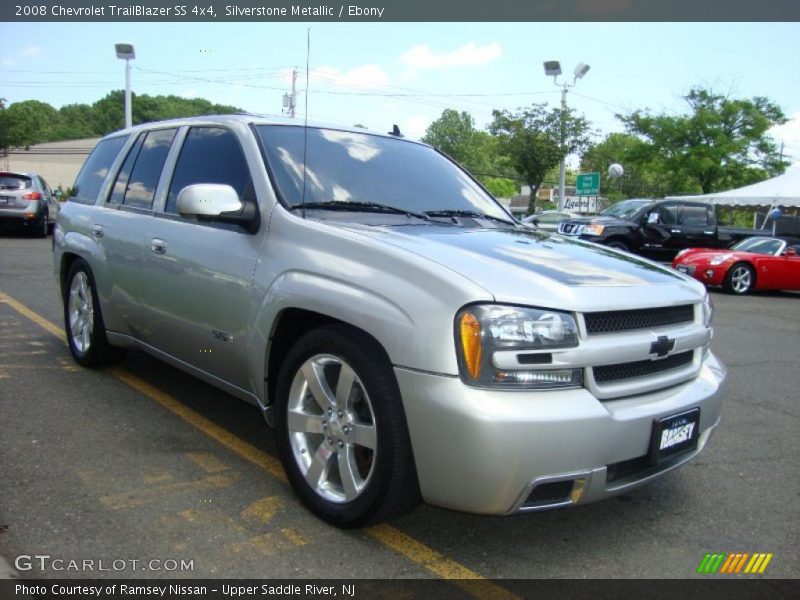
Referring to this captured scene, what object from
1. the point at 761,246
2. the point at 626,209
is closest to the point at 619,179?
the point at 626,209

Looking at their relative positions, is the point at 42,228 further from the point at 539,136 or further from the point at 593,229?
the point at 539,136

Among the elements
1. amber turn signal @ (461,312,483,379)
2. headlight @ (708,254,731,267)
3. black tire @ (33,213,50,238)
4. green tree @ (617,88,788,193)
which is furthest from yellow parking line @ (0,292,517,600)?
green tree @ (617,88,788,193)

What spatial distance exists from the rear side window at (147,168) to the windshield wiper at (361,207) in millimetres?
1456

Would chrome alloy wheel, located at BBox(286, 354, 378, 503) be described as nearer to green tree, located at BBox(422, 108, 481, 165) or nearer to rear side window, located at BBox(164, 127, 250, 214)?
rear side window, located at BBox(164, 127, 250, 214)

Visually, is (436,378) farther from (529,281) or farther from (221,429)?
(221,429)

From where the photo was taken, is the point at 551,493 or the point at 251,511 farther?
the point at 251,511

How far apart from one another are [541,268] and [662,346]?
59cm

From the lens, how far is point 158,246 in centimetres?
420

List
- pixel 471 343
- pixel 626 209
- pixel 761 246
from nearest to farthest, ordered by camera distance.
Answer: pixel 471 343 < pixel 761 246 < pixel 626 209

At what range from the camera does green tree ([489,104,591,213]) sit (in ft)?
105

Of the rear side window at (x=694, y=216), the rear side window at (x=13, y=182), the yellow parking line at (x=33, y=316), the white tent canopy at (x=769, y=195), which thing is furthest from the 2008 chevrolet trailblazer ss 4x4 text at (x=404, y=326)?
the white tent canopy at (x=769, y=195)

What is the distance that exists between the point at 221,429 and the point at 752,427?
3505 millimetres

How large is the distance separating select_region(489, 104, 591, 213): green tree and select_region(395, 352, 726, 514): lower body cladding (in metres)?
30.7

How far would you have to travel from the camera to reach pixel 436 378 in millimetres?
2574
